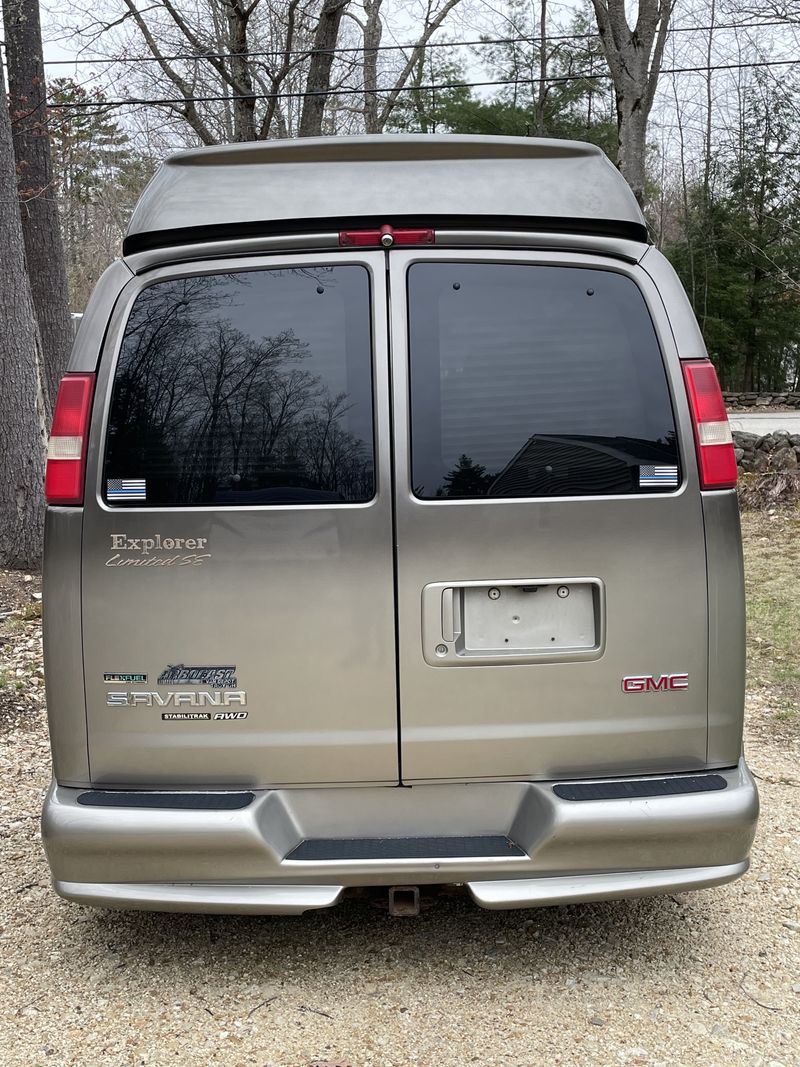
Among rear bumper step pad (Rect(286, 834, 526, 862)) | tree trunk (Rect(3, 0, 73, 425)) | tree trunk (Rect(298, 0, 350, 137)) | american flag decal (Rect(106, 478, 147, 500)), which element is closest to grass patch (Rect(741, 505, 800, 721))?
rear bumper step pad (Rect(286, 834, 526, 862))

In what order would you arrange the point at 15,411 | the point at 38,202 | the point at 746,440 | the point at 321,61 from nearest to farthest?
the point at 15,411 < the point at 38,202 < the point at 746,440 < the point at 321,61

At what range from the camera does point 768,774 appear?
4.88 metres

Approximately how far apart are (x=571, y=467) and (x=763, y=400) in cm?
3205

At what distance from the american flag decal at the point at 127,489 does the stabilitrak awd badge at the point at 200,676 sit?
482mm

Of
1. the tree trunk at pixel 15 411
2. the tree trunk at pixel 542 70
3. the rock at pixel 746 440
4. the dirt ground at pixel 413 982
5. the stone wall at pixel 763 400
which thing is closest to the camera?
the dirt ground at pixel 413 982

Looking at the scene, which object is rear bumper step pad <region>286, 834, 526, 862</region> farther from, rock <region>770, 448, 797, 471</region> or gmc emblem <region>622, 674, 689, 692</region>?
rock <region>770, 448, 797, 471</region>

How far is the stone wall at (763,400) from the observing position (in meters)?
31.9

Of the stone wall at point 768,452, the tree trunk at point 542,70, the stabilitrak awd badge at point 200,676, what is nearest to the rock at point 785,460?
the stone wall at point 768,452

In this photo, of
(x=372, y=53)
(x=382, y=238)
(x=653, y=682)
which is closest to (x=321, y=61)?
(x=372, y=53)

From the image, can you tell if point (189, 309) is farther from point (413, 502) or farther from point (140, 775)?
point (140, 775)

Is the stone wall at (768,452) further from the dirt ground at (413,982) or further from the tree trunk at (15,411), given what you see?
the dirt ground at (413,982)

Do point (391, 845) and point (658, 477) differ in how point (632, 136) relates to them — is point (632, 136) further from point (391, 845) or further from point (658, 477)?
point (391, 845)

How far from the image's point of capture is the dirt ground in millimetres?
2691

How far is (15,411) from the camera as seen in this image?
8781 mm
